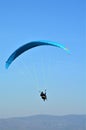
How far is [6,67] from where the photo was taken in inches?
1838

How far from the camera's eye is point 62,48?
4362cm

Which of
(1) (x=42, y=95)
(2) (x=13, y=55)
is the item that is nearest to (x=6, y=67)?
(2) (x=13, y=55)

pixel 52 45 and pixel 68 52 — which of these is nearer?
pixel 68 52

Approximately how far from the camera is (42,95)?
46625mm

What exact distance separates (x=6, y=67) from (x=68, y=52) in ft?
24.9

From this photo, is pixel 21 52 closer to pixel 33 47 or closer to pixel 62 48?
pixel 33 47

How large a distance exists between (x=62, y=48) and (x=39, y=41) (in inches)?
124

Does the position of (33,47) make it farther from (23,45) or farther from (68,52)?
(68,52)

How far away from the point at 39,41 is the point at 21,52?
2663 mm

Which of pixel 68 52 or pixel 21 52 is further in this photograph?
pixel 21 52

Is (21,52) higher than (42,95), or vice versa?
(21,52)

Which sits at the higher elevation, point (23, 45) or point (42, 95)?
point (23, 45)

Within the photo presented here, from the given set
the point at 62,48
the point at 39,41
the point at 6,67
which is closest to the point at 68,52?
the point at 62,48

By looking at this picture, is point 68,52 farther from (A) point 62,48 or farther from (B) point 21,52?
(B) point 21,52
